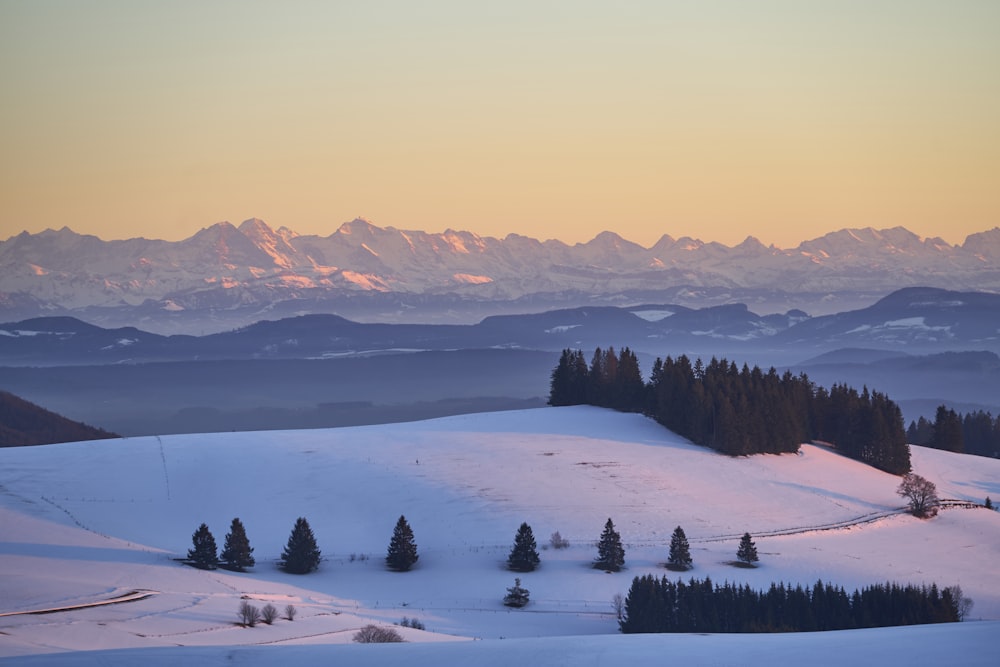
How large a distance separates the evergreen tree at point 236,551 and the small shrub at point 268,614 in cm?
1859

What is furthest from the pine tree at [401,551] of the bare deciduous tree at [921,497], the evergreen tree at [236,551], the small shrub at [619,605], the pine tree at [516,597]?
the bare deciduous tree at [921,497]

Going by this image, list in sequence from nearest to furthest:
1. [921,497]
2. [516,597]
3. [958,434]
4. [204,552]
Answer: [516,597] → [204,552] → [921,497] → [958,434]

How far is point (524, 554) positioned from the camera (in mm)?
89438

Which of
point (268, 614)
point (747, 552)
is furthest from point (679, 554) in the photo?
point (268, 614)

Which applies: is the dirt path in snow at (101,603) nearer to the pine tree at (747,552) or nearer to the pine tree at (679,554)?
the pine tree at (679,554)

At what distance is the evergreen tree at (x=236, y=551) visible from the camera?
8656 centimetres

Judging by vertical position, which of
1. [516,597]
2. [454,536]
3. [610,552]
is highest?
[610,552]

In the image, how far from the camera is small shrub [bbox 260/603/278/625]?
66625 mm

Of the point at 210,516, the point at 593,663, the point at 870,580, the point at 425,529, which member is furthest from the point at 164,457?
the point at 593,663

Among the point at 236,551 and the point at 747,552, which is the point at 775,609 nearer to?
the point at 747,552

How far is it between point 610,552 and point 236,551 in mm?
26196

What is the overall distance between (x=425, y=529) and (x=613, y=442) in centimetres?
3309

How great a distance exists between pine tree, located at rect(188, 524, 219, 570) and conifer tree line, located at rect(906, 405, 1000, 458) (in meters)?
104

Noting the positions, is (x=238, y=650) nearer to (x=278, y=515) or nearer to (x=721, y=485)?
(x=278, y=515)
